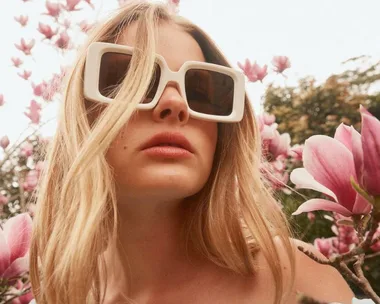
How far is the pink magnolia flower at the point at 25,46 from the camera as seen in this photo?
2.60 meters

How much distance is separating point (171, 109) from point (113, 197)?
0.24 m

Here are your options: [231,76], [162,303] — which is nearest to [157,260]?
[162,303]

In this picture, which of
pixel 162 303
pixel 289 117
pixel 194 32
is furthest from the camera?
pixel 289 117

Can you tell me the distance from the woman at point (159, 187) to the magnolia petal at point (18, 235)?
0.27ft

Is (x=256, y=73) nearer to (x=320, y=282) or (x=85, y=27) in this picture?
(x=85, y=27)

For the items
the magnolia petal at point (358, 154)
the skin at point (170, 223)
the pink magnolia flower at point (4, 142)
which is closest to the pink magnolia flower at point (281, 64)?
the skin at point (170, 223)

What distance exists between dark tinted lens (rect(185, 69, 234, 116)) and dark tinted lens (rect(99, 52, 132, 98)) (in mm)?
146

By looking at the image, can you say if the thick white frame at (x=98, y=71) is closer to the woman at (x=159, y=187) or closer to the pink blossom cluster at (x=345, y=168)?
the woman at (x=159, y=187)

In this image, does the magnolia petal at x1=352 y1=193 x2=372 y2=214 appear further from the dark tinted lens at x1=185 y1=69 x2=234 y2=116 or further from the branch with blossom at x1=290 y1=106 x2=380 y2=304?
the dark tinted lens at x1=185 y1=69 x2=234 y2=116

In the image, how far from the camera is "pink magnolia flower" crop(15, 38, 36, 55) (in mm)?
2600

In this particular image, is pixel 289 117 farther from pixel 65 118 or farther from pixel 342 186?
pixel 342 186

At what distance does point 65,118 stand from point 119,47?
0.24 m

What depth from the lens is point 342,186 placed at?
500 mm

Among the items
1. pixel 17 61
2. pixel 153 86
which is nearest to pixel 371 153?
pixel 153 86
